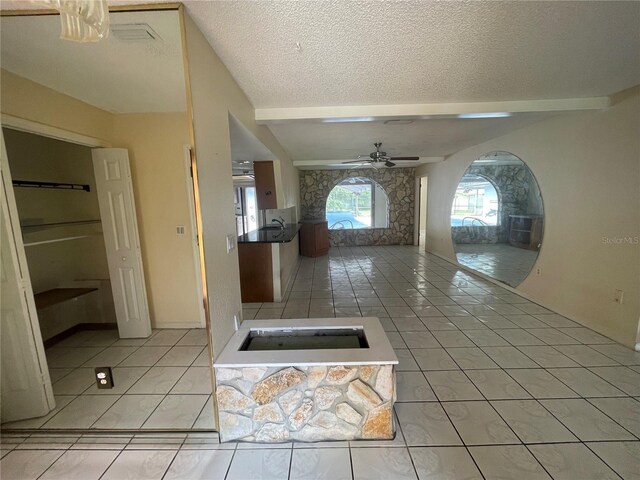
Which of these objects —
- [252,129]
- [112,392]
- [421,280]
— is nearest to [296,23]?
[252,129]

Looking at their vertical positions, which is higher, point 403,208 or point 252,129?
point 252,129

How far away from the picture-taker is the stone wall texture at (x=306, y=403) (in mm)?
1491

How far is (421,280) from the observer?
456cm

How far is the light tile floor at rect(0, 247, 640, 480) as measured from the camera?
1.37 m

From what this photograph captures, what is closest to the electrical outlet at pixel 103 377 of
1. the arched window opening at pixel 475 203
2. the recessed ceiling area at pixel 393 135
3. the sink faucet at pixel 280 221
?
the recessed ceiling area at pixel 393 135

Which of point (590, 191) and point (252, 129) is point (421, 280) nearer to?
point (590, 191)

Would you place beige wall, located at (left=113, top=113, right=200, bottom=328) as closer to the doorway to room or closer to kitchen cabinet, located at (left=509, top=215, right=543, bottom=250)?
the doorway to room

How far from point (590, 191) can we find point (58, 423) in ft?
16.4

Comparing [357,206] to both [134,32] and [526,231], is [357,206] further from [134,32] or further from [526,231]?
[134,32]

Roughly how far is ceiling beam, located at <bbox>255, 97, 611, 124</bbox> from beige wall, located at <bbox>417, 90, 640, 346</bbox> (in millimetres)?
357

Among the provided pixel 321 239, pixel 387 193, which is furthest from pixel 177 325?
pixel 387 193

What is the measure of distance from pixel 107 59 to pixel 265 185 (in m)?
2.75

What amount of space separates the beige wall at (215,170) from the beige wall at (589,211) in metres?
3.50

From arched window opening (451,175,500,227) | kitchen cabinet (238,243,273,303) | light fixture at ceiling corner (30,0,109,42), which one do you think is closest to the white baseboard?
kitchen cabinet (238,243,273,303)
